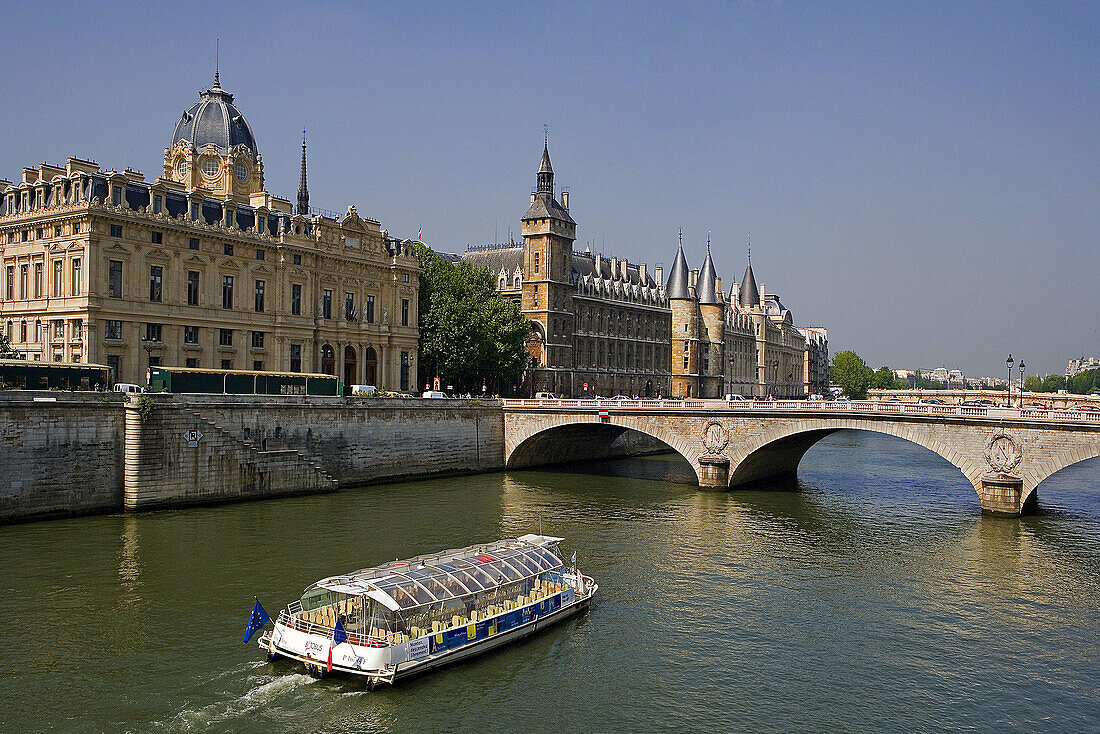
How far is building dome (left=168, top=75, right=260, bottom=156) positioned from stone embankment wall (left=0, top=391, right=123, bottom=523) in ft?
133

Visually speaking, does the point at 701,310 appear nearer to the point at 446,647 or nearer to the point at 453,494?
the point at 453,494

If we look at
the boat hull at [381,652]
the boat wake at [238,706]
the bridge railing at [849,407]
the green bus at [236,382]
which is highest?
the green bus at [236,382]

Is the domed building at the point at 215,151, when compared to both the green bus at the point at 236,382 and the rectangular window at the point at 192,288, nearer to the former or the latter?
the rectangular window at the point at 192,288

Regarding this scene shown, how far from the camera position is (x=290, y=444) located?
6412cm

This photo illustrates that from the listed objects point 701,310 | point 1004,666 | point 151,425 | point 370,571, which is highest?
point 701,310

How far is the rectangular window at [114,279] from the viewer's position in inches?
2621

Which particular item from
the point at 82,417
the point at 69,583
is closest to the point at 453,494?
the point at 82,417

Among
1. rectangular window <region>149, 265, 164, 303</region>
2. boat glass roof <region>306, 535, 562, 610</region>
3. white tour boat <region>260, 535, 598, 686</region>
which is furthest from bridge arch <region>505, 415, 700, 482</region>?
white tour boat <region>260, 535, 598, 686</region>

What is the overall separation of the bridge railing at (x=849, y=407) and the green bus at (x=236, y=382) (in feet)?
57.0

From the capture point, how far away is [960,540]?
50.3 meters

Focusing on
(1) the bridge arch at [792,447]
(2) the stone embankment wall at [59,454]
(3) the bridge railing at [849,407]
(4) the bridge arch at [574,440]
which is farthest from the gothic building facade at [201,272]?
(1) the bridge arch at [792,447]

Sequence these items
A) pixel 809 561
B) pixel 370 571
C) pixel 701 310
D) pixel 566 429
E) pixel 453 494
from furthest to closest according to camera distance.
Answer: pixel 701 310
pixel 566 429
pixel 453 494
pixel 809 561
pixel 370 571

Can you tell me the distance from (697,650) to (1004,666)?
9.93 meters

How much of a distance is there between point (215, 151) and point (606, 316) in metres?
63.9
